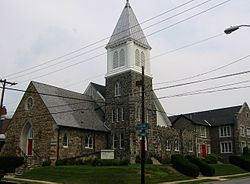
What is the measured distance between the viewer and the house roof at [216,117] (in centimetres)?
5027

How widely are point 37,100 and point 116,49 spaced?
40.7ft

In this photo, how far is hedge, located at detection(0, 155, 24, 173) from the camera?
30156 mm

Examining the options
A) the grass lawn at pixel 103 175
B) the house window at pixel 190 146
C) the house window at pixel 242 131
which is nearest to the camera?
the grass lawn at pixel 103 175

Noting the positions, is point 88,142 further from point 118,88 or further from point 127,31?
point 127,31

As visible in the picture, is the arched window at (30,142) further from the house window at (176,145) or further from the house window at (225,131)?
the house window at (225,131)

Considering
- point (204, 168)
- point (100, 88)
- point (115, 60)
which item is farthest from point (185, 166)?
point (100, 88)

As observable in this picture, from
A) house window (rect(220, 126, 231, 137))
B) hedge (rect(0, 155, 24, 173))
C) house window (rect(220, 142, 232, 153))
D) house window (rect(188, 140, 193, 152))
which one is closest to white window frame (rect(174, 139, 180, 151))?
house window (rect(188, 140, 193, 152))

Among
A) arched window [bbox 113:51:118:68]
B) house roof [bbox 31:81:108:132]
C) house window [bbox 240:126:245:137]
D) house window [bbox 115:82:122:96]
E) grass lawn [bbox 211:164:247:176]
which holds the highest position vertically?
arched window [bbox 113:51:118:68]

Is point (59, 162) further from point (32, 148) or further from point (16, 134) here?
point (16, 134)

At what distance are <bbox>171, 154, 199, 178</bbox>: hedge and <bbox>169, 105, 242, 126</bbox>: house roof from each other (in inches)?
833

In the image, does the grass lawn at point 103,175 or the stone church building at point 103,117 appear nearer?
the grass lawn at point 103,175

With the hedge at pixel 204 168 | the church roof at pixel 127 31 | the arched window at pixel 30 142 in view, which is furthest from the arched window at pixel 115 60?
the hedge at pixel 204 168

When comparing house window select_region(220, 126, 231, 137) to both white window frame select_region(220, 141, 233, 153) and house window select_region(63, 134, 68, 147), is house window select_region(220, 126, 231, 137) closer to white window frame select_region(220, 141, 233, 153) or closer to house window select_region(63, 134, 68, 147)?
white window frame select_region(220, 141, 233, 153)

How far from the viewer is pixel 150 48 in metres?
40.5
